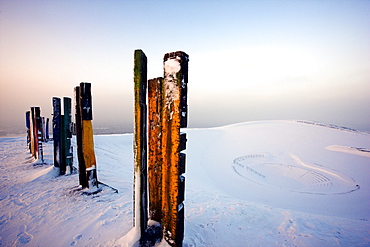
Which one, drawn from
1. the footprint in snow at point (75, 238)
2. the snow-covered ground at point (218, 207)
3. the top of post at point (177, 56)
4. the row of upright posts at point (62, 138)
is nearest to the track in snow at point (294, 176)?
the snow-covered ground at point (218, 207)

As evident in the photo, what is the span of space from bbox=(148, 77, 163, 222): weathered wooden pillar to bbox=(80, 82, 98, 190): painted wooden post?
231 cm

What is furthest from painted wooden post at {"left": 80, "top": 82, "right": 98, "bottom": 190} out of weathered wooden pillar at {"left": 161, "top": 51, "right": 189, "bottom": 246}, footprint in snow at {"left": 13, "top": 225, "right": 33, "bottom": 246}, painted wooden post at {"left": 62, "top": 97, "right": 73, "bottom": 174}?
weathered wooden pillar at {"left": 161, "top": 51, "right": 189, "bottom": 246}

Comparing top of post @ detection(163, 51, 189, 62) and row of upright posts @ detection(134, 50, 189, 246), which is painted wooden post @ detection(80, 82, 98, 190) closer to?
row of upright posts @ detection(134, 50, 189, 246)

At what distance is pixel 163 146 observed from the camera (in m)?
2.40

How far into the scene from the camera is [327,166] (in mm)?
13391

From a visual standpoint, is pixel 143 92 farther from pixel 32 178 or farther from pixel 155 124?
pixel 32 178

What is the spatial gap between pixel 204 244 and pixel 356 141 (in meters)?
26.9

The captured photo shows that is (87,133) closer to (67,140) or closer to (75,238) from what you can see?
(75,238)

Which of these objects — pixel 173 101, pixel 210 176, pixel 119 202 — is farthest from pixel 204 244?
pixel 210 176

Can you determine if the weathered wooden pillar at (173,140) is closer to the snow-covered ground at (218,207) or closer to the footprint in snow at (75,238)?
the snow-covered ground at (218,207)

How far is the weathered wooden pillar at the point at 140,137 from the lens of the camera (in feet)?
8.20

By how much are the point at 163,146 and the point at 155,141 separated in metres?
0.27

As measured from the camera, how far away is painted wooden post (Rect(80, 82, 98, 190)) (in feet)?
12.9

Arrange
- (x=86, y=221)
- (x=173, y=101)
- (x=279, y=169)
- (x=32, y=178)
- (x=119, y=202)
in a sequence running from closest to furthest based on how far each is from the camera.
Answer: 1. (x=173, y=101)
2. (x=86, y=221)
3. (x=119, y=202)
4. (x=32, y=178)
5. (x=279, y=169)
